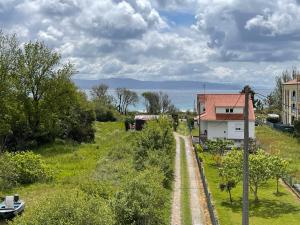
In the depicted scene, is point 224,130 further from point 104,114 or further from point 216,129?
point 104,114

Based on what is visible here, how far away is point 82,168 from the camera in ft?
149

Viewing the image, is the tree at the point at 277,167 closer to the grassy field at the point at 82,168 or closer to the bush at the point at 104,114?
the grassy field at the point at 82,168

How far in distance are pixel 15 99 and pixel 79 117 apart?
12.3m

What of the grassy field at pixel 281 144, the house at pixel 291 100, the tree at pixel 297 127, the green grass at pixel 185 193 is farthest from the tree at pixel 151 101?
the green grass at pixel 185 193

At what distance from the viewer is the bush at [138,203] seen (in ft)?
72.3

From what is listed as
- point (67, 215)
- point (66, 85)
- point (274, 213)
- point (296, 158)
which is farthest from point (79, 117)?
point (67, 215)

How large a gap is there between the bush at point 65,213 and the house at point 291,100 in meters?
69.9

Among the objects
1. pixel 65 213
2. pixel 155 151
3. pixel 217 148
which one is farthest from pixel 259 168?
pixel 65 213

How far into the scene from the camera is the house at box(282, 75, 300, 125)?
83.6 m

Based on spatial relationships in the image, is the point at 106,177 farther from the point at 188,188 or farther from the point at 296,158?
the point at 296,158

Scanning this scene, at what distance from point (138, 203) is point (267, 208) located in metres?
14.9

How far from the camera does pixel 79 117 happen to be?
235 ft

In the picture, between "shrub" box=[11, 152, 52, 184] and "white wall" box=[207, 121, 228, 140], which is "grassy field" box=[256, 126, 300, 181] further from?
"shrub" box=[11, 152, 52, 184]

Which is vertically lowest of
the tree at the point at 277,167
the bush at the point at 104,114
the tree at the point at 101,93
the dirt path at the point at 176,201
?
the dirt path at the point at 176,201
